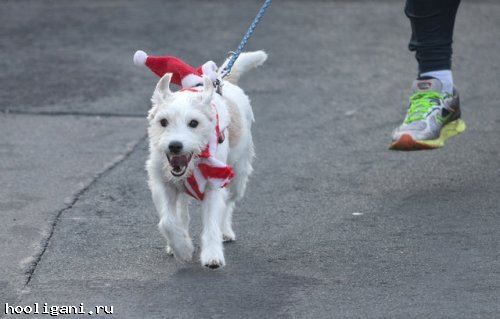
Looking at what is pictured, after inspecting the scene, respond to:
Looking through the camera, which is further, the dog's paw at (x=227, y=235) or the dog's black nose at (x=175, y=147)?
the dog's paw at (x=227, y=235)

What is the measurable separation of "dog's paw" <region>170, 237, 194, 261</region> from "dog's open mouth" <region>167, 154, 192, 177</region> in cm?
34

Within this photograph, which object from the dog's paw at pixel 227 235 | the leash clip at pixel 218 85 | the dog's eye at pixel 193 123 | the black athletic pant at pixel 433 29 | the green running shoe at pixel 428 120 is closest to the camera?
the dog's eye at pixel 193 123

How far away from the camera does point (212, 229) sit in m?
5.25

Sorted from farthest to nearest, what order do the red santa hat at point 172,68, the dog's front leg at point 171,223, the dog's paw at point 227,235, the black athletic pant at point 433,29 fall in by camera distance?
the black athletic pant at point 433,29 < the dog's paw at point 227,235 < the red santa hat at point 172,68 < the dog's front leg at point 171,223

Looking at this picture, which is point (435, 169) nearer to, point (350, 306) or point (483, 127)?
point (483, 127)

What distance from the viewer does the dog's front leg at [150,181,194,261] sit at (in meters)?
5.22

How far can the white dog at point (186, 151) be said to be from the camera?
5039mm

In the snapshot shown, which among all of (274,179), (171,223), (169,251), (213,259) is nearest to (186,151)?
(171,223)

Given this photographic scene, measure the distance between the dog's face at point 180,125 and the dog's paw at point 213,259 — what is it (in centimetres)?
40

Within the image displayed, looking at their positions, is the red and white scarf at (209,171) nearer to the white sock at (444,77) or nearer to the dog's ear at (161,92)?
the dog's ear at (161,92)

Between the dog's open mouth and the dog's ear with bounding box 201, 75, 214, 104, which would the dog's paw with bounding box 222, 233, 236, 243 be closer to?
the dog's open mouth

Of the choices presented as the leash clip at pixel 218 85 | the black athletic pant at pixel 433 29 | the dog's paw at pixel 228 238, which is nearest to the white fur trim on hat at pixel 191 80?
the leash clip at pixel 218 85

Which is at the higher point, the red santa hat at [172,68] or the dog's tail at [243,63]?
→ the red santa hat at [172,68]

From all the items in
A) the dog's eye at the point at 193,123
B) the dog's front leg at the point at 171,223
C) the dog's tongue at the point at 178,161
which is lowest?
the dog's front leg at the point at 171,223
